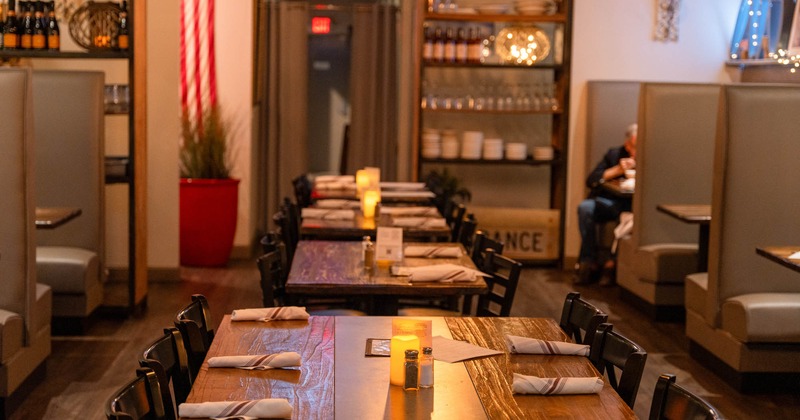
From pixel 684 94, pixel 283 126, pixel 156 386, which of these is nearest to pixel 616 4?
pixel 684 94

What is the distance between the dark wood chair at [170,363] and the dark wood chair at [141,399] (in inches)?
3.7

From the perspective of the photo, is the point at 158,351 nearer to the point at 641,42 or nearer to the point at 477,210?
the point at 477,210

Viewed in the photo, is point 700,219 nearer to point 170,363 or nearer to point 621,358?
point 621,358

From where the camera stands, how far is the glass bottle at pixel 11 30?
658 cm

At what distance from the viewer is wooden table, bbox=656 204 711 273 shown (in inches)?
259

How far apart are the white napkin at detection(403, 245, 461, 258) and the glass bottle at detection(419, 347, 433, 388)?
2.34m

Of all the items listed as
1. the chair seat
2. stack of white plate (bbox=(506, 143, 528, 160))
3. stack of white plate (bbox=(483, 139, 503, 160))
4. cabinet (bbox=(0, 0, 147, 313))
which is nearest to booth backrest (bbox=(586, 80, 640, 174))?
stack of white plate (bbox=(506, 143, 528, 160))

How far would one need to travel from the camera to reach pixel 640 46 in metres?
→ 9.47

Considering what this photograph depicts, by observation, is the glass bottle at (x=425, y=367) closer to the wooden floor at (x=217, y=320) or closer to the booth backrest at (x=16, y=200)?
the wooden floor at (x=217, y=320)

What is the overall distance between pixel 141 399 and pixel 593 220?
659 centimetres

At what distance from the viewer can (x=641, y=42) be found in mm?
9477

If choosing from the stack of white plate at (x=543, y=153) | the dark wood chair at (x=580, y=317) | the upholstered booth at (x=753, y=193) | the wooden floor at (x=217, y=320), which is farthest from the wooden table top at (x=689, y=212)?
the dark wood chair at (x=580, y=317)

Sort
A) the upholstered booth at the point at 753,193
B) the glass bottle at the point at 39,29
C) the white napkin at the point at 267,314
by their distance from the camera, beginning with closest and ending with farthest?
the white napkin at the point at 267,314, the upholstered booth at the point at 753,193, the glass bottle at the point at 39,29

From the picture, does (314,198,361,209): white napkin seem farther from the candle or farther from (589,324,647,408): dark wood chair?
the candle
